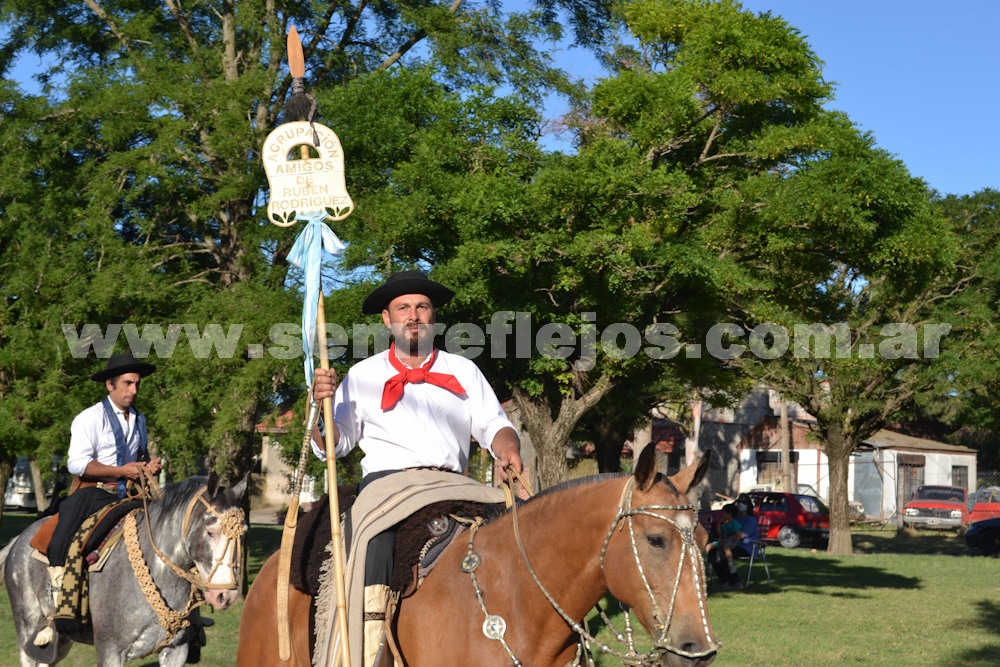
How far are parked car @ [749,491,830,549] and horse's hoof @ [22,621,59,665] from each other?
31.1 metres

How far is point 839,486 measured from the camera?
Answer: 31484 mm

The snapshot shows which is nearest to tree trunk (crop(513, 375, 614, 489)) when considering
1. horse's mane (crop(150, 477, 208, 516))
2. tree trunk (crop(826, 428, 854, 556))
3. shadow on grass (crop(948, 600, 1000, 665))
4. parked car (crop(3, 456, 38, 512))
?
shadow on grass (crop(948, 600, 1000, 665))

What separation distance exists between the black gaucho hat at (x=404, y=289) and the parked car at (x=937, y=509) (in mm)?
41135

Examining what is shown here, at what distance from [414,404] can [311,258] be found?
2.94 feet

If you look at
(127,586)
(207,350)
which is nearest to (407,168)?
(207,350)

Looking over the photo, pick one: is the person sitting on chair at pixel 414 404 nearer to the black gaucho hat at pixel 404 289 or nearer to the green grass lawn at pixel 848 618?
the black gaucho hat at pixel 404 289

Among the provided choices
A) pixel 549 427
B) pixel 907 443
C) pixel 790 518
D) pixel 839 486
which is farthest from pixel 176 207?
pixel 907 443

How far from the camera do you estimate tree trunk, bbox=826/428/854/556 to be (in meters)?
31.4

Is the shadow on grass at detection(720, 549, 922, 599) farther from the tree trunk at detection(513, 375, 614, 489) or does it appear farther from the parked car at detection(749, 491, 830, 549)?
the parked car at detection(749, 491, 830, 549)

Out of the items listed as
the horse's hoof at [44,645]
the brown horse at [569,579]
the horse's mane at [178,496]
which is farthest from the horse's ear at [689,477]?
the horse's hoof at [44,645]

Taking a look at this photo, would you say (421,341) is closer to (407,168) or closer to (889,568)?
(407,168)

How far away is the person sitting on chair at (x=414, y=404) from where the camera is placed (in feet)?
16.9

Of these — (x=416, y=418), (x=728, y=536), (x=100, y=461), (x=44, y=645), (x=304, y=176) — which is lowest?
(x=728, y=536)

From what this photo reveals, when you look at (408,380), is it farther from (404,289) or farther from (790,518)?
(790,518)
